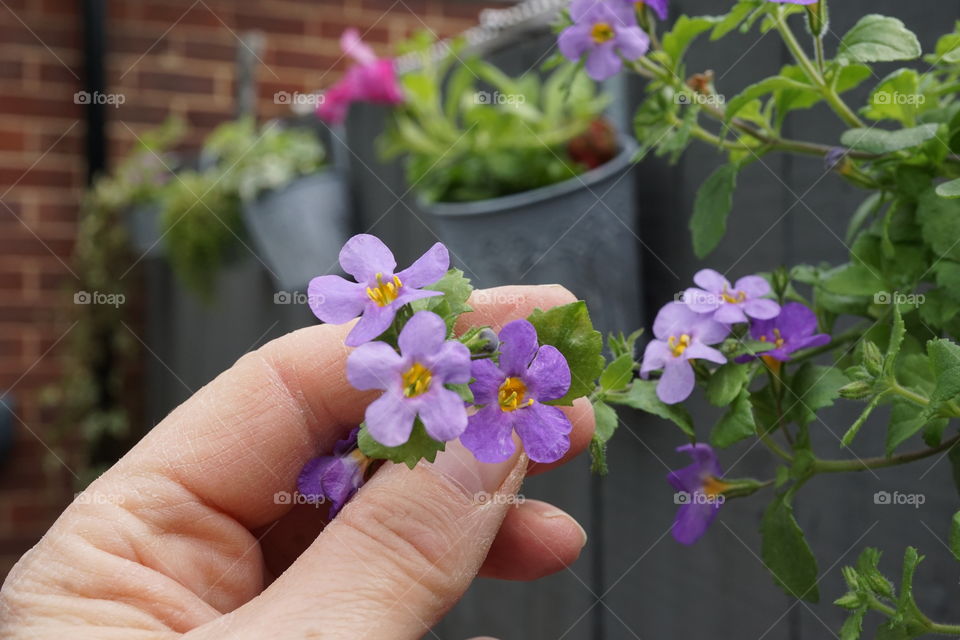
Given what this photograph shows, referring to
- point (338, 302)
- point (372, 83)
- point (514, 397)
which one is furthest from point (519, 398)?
point (372, 83)

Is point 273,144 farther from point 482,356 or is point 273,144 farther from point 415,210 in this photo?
point 482,356

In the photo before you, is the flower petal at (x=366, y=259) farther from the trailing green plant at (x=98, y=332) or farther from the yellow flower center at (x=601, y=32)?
the trailing green plant at (x=98, y=332)

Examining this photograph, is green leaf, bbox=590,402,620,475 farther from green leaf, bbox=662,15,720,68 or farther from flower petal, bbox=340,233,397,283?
green leaf, bbox=662,15,720,68

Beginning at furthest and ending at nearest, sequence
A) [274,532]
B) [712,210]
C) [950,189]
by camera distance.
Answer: [274,532] → [712,210] → [950,189]
